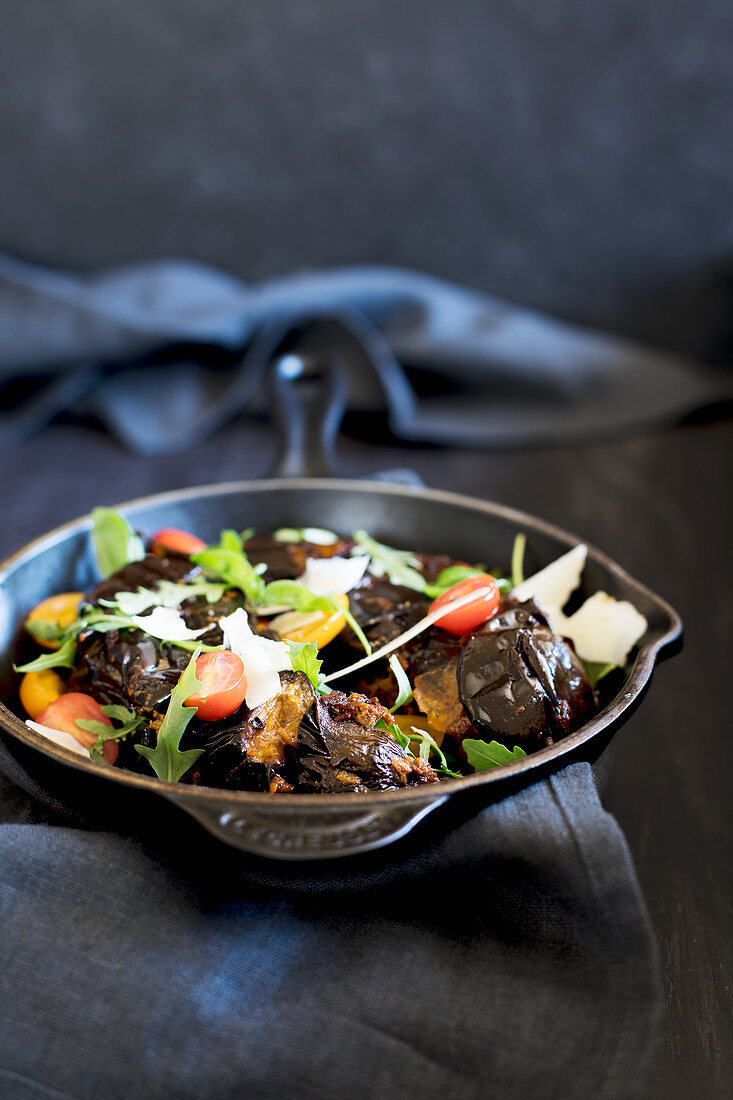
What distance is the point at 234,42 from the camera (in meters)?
4.33

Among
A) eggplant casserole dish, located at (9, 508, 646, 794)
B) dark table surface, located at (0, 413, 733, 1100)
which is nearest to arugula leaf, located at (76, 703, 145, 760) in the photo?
eggplant casserole dish, located at (9, 508, 646, 794)

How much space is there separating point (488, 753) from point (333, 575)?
0.59 metres

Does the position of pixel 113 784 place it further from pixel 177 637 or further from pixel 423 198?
pixel 423 198

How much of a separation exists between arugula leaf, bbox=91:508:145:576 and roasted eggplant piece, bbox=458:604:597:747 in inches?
34.6

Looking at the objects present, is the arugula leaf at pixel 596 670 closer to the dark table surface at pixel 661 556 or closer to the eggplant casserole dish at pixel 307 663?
the eggplant casserole dish at pixel 307 663

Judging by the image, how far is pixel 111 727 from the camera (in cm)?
175

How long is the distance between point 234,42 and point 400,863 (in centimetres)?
404

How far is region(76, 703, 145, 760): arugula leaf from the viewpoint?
5.59 feet

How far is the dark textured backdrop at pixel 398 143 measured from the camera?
4.30 m

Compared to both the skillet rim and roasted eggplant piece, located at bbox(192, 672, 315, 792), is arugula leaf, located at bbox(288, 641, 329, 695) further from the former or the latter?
the skillet rim

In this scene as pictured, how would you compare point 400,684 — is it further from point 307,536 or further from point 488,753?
point 307,536

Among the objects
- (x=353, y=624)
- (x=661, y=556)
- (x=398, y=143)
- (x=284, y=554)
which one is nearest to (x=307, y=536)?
(x=284, y=554)

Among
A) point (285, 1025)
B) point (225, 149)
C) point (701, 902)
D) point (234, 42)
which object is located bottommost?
point (701, 902)

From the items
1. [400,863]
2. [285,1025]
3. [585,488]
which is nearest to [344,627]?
[400,863]
